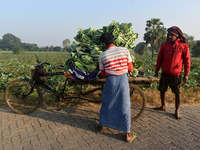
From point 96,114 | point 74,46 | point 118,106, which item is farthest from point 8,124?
point 118,106

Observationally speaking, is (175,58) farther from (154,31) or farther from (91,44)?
(154,31)

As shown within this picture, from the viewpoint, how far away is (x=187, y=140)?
269 cm

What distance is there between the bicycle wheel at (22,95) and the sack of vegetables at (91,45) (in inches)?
49.9

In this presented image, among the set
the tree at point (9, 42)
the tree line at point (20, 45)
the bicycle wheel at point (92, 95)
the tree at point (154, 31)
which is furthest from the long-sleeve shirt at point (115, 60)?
the tree at point (9, 42)

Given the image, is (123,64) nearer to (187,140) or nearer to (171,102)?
(187,140)

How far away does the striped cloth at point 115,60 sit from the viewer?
243 centimetres

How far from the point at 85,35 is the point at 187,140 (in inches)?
127

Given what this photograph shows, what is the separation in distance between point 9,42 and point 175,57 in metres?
127

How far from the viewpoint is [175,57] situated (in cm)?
325

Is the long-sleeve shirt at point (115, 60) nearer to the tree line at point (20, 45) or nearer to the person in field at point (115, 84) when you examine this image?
the person in field at point (115, 84)

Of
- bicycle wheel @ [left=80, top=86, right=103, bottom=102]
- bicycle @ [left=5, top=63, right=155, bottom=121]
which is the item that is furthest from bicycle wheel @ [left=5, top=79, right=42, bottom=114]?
bicycle wheel @ [left=80, top=86, right=103, bottom=102]

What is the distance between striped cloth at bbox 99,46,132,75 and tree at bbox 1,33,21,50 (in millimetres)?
113260

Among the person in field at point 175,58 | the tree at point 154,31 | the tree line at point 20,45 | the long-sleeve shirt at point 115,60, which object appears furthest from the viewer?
the tree line at point 20,45

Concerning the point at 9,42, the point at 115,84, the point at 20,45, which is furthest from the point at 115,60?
the point at 9,42
